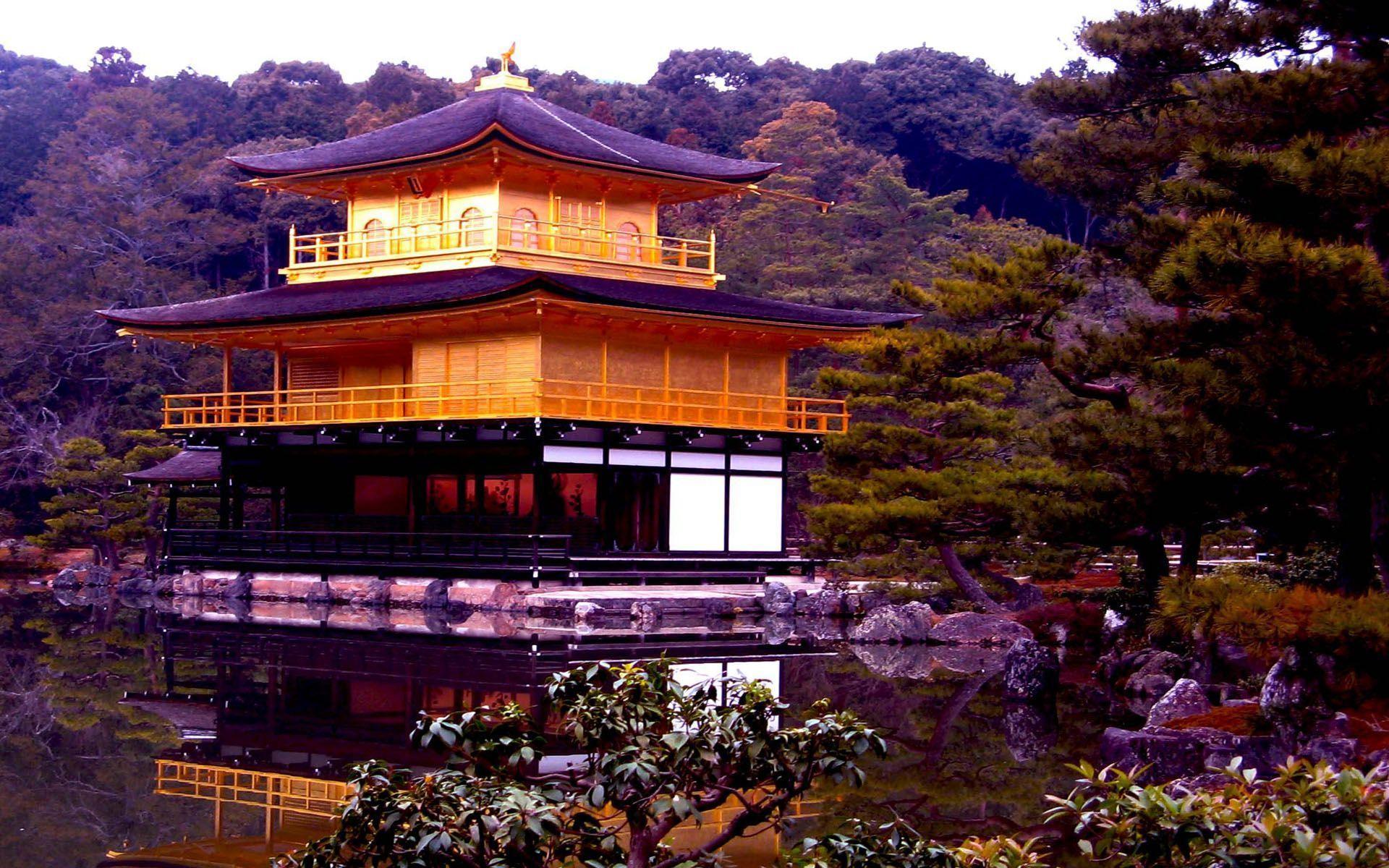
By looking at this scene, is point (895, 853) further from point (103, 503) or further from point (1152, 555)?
point (103, 503)

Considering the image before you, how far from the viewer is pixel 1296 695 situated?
12414mm

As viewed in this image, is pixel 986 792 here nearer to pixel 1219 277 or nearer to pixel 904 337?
pixel 1219 277

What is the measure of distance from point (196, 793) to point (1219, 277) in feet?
26.4

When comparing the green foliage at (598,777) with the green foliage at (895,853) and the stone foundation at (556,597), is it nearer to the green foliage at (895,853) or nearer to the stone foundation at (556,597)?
the green foliage at (895,853)

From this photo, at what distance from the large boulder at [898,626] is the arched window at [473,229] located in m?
12.5

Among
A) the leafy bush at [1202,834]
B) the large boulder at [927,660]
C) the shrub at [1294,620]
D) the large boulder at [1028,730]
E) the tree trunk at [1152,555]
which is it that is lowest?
the large boulder at [1028,730]


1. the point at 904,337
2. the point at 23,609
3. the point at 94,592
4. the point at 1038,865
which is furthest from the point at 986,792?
the point at 94,592

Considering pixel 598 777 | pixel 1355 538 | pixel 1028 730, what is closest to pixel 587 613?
pixel 1028 730

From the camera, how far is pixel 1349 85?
13.5 m

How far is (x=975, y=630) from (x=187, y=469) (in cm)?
1909

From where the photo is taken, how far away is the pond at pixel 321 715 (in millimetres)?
10805

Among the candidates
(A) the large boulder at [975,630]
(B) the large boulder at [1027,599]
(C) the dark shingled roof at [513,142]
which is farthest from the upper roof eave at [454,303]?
(A) the large boulder at [975,630]

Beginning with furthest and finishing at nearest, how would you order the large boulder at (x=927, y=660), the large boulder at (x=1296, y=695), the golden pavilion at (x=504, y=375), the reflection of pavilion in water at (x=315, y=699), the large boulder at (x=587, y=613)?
the golden pavilion at (x=504, y=375)
the large boulder at (x=587, y=613)
the large boulder at (x=927, y=660)
the large boulder at (x=1296, y=695)
the reflection of pavilion in water at (x=315, y=699)

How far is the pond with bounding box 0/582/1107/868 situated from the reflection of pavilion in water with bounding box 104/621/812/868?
36mm
